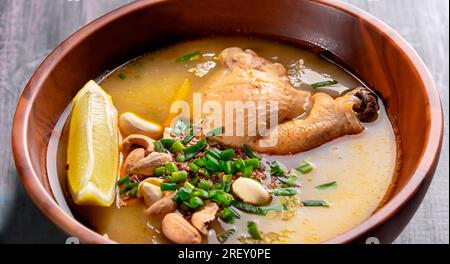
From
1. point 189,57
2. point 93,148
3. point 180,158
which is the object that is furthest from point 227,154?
point 189,57

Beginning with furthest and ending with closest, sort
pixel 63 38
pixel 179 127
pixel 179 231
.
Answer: pixel 63 38
pixel 179 127
pixel 179 231

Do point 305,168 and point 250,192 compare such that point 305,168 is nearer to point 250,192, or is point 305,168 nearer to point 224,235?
point 250,192

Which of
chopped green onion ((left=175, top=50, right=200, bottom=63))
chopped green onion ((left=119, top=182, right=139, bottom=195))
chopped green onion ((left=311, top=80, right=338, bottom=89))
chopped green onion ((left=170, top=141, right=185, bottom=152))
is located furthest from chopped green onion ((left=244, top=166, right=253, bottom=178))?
chopped green onion ((left=175, top=50, right=200, bottom=63))

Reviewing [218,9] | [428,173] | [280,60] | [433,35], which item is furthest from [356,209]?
[433,35]

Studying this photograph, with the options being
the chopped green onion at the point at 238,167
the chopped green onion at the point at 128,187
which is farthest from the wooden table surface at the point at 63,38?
the chopped green onion at the point at 238,167

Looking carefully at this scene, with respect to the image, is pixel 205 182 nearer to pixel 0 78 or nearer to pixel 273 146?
pixel 273 146
